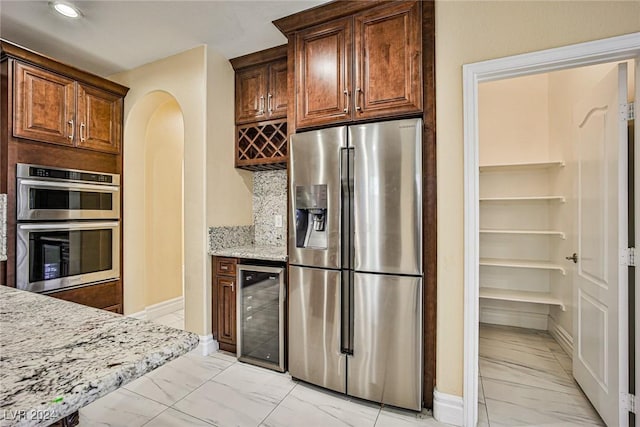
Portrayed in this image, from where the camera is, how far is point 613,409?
1690 mm

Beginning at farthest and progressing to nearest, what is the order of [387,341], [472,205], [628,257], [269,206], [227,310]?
[269,206] → [227,310] → [387,341] → [472,205] → [628,257]

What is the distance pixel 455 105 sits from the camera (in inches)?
72.9

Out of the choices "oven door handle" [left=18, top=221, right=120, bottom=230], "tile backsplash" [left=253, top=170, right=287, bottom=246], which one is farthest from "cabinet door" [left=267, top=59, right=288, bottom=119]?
"oven door handle" [left=18, top=221, right=120, bottom=230]

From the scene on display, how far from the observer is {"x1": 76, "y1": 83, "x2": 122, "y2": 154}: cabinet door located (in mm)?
2877

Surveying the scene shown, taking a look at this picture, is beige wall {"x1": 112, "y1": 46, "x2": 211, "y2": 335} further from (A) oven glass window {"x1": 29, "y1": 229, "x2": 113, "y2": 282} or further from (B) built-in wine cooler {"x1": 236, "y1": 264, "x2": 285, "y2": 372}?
(A) oven glass window {"x1": 29, "y1": 229, "x2": 113, "y2": 282}

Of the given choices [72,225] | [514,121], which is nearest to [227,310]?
[72,225]

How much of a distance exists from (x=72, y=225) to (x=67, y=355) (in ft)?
9.27

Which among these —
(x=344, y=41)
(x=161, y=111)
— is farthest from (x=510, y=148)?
(x=161, y=111)

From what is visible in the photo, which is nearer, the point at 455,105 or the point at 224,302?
the point at 455,105

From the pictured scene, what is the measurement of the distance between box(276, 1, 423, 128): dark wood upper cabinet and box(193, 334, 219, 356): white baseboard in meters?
2.09

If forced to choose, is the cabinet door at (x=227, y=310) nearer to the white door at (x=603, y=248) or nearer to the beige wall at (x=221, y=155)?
the beige wall at (x=221, y=155)

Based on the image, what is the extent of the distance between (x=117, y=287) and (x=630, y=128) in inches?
176

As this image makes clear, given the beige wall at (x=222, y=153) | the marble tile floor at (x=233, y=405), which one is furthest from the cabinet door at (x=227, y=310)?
the beige wall at (x=222, y=153)

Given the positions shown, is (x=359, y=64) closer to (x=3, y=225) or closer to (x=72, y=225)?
(x=72, y=225)
